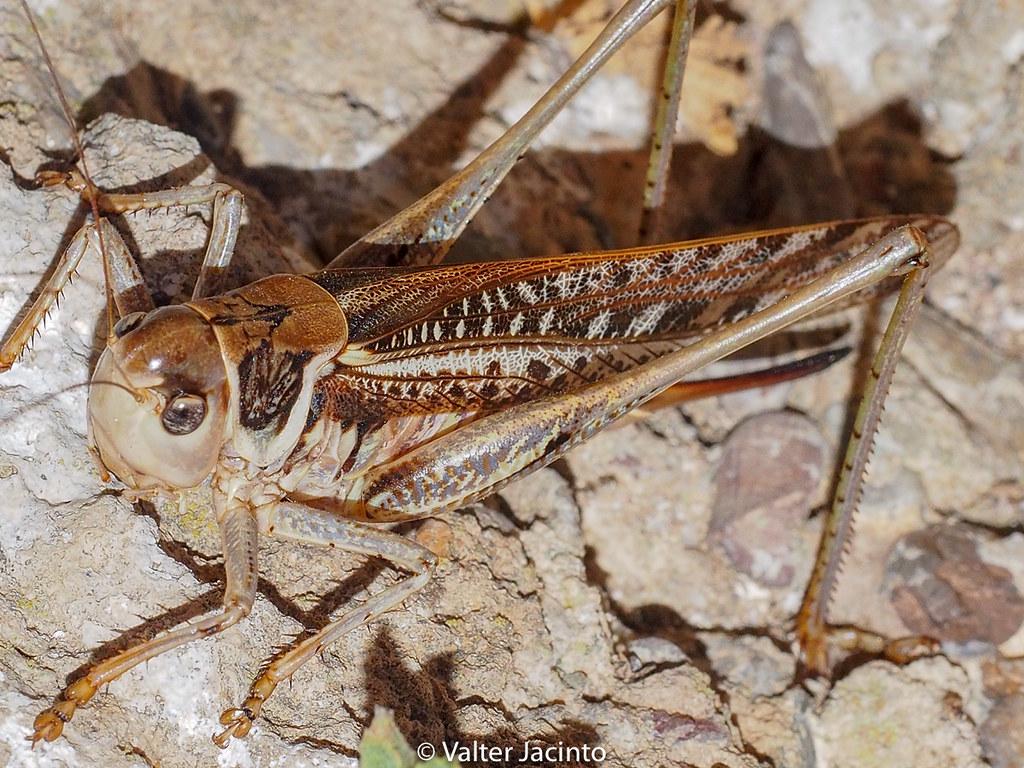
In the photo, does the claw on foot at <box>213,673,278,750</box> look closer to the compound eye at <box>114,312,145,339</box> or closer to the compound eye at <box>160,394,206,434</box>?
the compound eye at <box>160,394,206,434</box>

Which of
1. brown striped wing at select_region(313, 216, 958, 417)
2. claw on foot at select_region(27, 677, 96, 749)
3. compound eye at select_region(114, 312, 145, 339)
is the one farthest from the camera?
brown striped wing at select_region(313, 216, 958, 417)

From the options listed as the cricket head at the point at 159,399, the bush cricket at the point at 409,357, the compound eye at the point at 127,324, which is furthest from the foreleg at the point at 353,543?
the compound eye at the point at 127,324

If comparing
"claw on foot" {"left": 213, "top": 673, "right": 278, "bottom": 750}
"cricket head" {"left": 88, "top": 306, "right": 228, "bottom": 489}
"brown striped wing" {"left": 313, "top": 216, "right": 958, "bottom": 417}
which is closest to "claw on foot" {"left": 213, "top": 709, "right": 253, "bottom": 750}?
"claw on foot" {"left": 213, "top": 673, "right": 278, "bottom": 750}

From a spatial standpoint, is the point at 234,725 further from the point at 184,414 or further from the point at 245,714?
the point at 184,414

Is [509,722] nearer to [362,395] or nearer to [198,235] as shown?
[362,395]

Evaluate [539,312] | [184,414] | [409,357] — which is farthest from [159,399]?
[539,312]

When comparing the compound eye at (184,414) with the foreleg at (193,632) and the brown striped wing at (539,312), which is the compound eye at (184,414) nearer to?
the foreleg at (193,632)

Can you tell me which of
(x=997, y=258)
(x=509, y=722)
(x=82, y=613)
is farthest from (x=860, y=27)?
(x=82, y=613)
